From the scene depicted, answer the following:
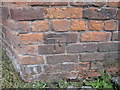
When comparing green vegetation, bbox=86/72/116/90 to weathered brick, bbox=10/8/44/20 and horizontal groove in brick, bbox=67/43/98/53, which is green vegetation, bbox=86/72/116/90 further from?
weathered brick, bbox=10/8/44/20

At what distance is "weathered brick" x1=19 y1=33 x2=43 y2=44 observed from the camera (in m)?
1.16

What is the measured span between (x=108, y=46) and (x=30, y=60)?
0.78 m

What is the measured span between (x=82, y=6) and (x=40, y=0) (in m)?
0.36

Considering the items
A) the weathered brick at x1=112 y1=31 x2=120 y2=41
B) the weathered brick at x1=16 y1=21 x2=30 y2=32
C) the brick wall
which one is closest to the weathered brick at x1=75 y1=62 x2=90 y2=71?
the brick wall

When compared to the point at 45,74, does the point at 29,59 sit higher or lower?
higher

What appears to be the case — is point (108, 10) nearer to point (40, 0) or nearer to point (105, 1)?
point (105, 1)

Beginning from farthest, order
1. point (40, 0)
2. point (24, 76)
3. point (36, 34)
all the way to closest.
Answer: point (24, 76) < point (36, 34) < point (40, 0)

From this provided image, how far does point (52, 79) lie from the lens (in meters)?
1.36

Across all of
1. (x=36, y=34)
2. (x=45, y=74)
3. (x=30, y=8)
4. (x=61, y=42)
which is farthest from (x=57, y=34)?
(x=45, y=74)

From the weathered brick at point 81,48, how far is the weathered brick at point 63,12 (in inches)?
11.3

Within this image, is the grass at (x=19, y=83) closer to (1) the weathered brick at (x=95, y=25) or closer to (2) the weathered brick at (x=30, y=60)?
(2) the weathered brick at (x=30, y=60)

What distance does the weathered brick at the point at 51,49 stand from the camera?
1.22 m

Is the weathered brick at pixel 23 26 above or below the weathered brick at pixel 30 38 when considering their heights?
above

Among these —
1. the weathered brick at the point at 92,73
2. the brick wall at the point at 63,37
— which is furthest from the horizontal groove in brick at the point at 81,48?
the weathered brick at the point at 92,73
